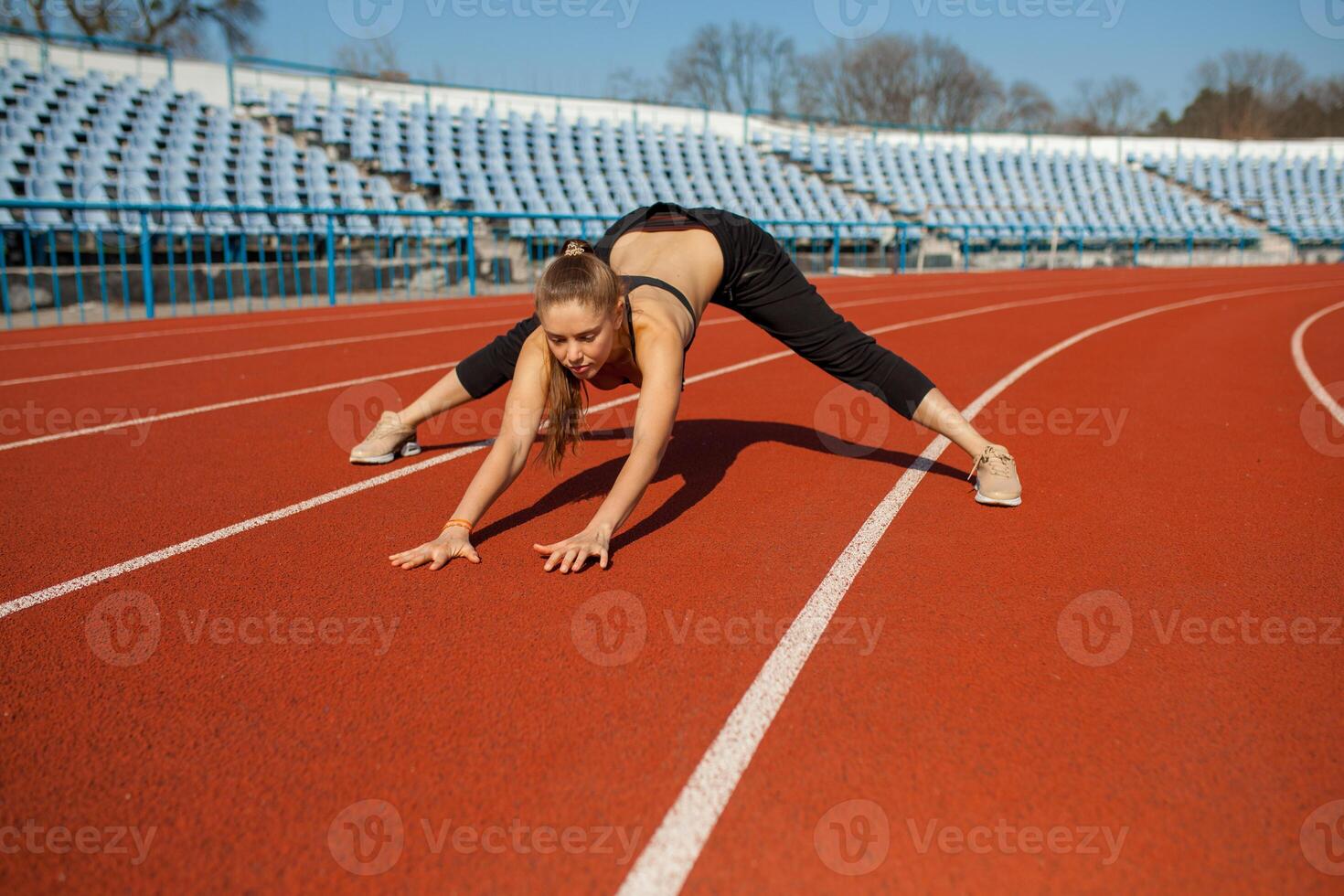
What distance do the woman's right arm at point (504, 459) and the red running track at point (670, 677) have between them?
7 cm

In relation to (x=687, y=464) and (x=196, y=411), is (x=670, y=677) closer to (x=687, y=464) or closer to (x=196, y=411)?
(x=687, y=464)

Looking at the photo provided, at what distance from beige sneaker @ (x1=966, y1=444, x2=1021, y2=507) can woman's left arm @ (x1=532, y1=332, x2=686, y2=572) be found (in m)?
1.58

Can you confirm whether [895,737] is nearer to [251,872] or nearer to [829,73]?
[251,872]

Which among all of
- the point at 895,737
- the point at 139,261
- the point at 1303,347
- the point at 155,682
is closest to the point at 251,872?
the point at 155,682

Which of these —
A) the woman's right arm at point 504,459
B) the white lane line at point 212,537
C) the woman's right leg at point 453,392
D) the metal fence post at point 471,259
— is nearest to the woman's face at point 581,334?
the woman's right arm at point 504,459

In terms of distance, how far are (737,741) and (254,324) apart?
11008 mm

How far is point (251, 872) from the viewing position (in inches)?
68.7

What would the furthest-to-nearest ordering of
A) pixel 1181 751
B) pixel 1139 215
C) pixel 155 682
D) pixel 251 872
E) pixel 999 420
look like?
pixel 1139 215, pixel 999 420, pixel 155 682, pixel 1181 751, pixel 251 872

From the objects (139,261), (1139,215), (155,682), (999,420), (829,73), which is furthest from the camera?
(829,73)

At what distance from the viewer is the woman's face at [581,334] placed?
290cm

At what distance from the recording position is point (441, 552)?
3152 mm

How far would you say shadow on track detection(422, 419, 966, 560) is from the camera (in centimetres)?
376

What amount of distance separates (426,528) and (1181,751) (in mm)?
2690

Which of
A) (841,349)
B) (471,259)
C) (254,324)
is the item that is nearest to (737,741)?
(841,349)
